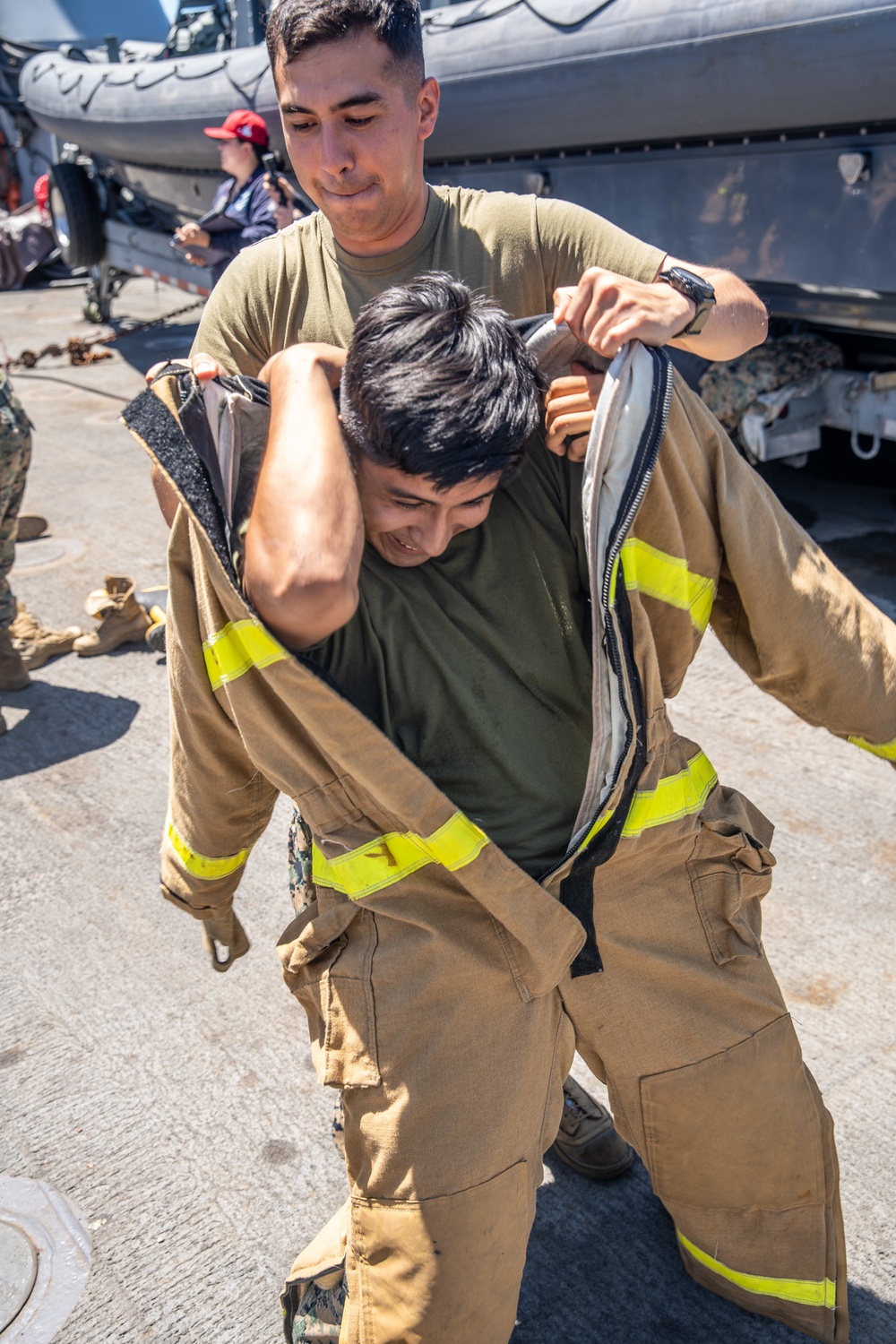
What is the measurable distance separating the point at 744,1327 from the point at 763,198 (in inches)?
158

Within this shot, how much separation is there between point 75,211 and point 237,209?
487 centimetres

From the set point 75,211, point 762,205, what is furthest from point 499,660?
point 75,211

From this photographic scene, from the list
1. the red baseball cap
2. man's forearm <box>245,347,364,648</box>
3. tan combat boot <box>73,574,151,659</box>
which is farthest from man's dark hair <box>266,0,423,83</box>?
the red baseball cap

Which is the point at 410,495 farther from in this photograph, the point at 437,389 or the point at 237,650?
the point at 237,650

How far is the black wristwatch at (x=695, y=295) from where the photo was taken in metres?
1.73

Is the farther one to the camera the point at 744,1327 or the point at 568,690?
the point at 744,1327

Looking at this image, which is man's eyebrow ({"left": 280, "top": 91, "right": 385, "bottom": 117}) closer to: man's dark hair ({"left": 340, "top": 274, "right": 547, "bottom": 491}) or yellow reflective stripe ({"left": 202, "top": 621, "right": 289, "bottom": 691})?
man's dark hair ({"left": 340, "top": 274, "right": 547, "bottom": 491})

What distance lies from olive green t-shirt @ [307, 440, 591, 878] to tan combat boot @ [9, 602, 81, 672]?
355 centimetres

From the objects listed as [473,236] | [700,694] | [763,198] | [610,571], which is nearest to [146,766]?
[700,694]

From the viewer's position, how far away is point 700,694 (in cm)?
425

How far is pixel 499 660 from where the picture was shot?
1774 mm

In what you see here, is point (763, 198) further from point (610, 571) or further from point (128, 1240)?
point (128, 1240)

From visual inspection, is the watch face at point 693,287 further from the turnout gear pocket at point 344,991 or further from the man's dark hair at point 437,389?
the turnout gear pocket at point 344,991

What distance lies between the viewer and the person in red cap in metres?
6.22
